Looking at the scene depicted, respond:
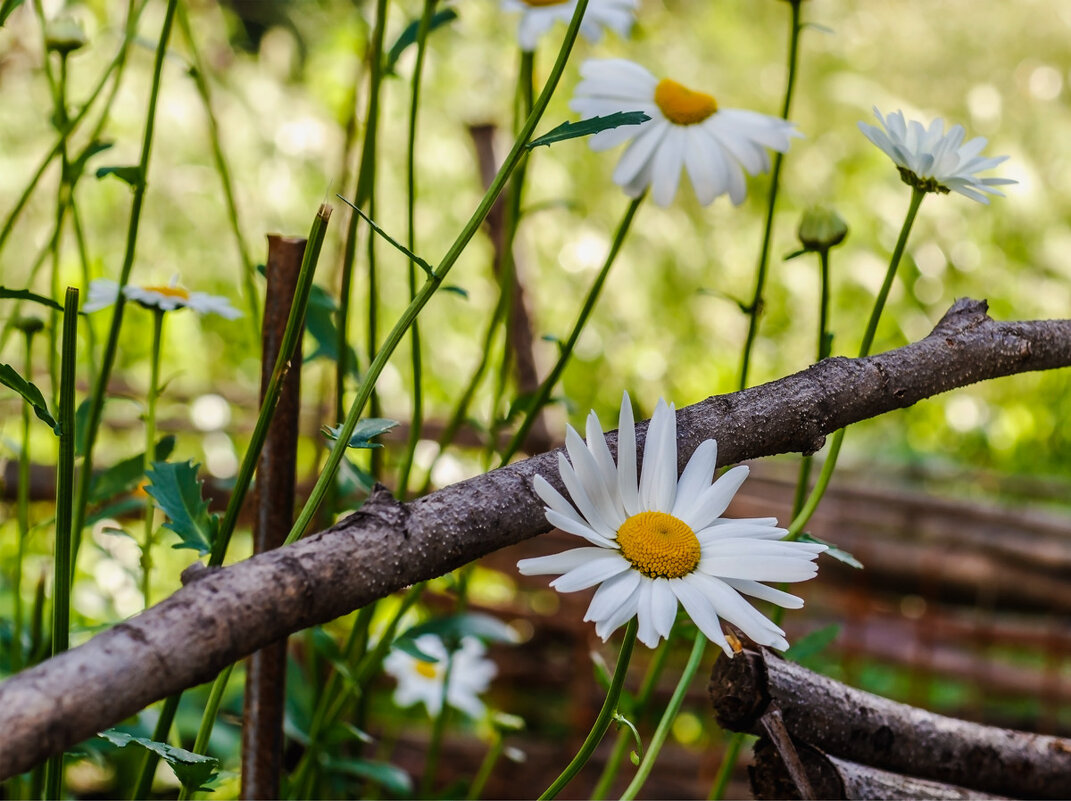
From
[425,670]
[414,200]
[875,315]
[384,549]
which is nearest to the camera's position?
[384,549]

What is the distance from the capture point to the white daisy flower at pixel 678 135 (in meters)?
0.47

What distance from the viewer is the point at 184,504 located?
35cm

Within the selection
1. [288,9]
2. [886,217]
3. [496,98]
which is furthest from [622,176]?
[288,9]

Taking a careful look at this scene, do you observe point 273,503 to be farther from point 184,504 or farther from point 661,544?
point 661,544

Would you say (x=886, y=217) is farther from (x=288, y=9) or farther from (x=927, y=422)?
(x=288, y=9)

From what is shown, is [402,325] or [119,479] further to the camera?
[119,479]

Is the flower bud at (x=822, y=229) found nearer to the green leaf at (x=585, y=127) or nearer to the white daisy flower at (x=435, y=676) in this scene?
the green leaf at (x=585, y=127)

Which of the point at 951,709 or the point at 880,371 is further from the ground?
the point at 951,709

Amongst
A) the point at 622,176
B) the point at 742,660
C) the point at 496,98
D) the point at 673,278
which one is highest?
the point at 496,98

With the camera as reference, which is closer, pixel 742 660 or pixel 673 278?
pixel 742 660

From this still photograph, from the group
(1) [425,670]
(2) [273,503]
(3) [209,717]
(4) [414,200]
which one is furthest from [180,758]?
(1) [425,670]

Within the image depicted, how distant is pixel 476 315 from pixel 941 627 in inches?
49.6

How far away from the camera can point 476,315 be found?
2162 mm

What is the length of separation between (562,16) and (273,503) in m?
0.31
